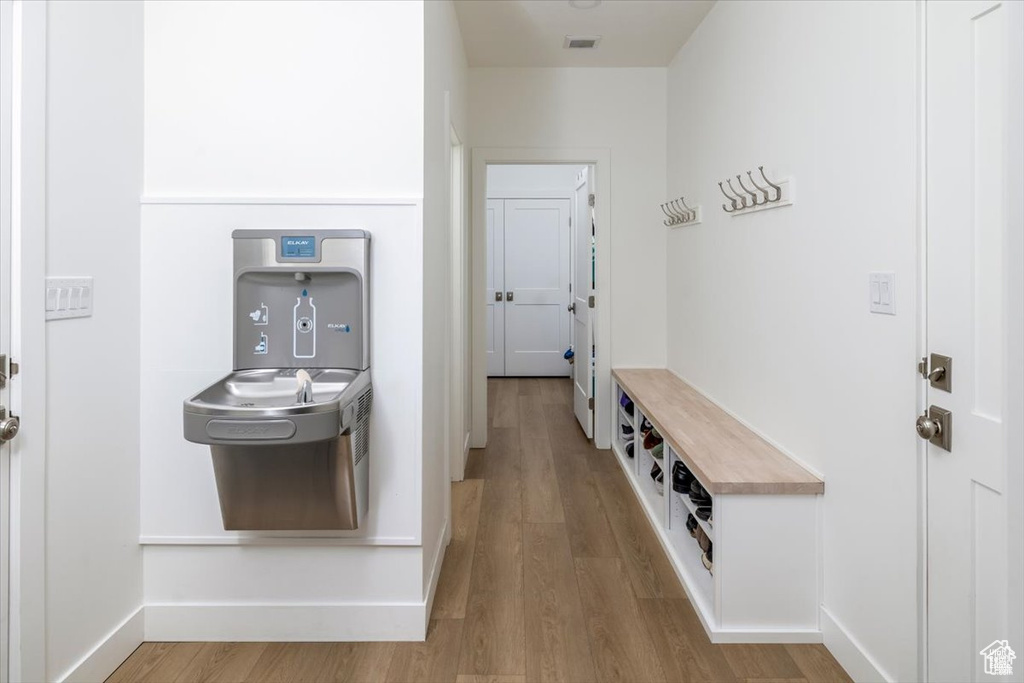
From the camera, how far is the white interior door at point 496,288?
24.6ft

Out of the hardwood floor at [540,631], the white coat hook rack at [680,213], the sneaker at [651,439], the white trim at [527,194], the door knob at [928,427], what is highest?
the white trim at [527,194]

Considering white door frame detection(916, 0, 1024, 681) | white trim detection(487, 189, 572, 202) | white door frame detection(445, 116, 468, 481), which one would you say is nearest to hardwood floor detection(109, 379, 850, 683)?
white door frame detection(445, 116, 468, 481)

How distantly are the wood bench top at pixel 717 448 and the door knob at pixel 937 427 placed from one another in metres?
0.58

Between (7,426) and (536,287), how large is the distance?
6.30 metres

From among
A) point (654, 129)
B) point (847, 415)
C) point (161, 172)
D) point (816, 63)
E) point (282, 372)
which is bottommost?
point (847, 415)

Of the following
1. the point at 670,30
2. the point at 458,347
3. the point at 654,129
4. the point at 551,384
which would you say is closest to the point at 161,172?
the point at 458,347

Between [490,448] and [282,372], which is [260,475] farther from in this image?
[490,448]

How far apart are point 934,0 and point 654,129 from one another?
2913 mm

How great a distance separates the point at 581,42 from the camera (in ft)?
12.8

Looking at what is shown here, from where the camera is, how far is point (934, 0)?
1.54m

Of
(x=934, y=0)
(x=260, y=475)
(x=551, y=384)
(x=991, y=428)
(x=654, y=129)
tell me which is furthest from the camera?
(x=551, y=384)

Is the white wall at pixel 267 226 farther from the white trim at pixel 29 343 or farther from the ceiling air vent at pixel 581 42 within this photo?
the ceiling air vent at pixel 581 42

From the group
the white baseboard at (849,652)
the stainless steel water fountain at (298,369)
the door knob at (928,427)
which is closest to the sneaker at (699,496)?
the white baseboard at (849,652)

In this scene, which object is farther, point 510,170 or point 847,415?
point 510,170
